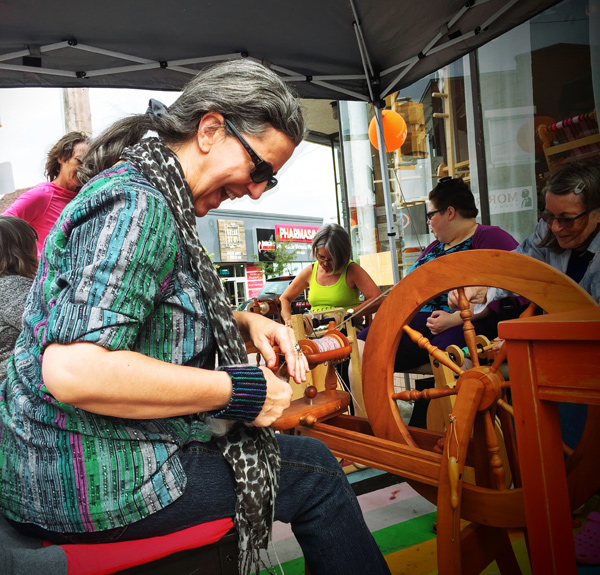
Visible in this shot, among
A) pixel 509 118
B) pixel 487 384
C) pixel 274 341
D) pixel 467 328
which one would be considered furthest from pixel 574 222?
pixel 509 118

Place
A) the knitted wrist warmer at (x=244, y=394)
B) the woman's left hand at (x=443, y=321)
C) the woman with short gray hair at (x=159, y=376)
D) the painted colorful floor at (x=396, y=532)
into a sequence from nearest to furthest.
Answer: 1. the woman with short gray hair at (x=159, y=376)
2. the knitted wrist warmer at (x=244, y=394)
3. the painted colorful floor at (x=396, y=532)
4. the woman's left hand at (x=443, y=321)

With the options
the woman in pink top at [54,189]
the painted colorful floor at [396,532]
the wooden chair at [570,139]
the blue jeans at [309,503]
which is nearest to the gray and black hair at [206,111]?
the blue jeans at [309,503]

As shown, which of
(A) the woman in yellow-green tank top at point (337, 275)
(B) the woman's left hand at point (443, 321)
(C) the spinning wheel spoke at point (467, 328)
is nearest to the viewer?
(C) the spinning wheel spoke at point (467, 328)

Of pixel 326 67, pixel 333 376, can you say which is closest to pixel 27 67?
pixel 326 67

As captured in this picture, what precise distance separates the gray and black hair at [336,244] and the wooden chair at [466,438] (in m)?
2.14

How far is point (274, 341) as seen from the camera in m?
1.20

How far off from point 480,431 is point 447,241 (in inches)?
62.6

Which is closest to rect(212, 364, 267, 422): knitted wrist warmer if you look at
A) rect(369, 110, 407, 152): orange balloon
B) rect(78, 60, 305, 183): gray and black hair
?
rect(78, 60, 305, 183): gray and black hair

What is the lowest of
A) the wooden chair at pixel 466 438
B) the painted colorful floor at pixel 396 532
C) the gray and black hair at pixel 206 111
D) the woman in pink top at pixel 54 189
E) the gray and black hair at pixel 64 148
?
the painted colorful floor at pixel 396 532

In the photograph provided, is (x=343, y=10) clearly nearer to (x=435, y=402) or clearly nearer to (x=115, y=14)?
(x=115, y=14)

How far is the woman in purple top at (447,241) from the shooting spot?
2344mm

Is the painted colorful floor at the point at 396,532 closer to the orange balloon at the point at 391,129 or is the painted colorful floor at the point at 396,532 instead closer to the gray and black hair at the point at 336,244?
the gray and black hair at the point at 336,244

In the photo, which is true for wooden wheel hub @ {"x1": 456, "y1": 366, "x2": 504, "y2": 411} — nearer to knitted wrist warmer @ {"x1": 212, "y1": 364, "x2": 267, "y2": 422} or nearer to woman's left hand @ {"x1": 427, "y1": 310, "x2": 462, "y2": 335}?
knitted wrist warmer @ {"x1": 212, "y1": 364, "x2": 267, "y2": 422}

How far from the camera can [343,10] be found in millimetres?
2879
